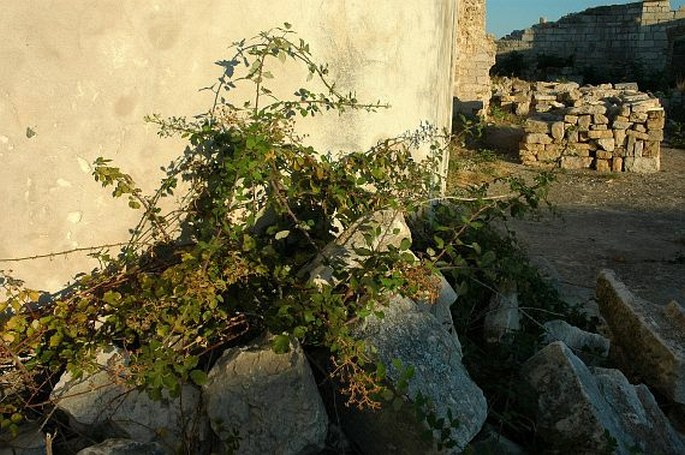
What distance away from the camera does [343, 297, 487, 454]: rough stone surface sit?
2145 mm

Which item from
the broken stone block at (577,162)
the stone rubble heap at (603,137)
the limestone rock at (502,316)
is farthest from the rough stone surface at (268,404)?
the broken stone block at (577,162)

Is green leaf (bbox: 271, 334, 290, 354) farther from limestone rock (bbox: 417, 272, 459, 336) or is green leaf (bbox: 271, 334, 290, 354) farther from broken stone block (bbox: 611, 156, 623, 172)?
broken stone block (bbox: 611, 156, 623, 172)

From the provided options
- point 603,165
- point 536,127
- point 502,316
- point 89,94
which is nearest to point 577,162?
point 603,165

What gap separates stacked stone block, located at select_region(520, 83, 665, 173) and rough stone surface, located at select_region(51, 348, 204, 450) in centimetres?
944

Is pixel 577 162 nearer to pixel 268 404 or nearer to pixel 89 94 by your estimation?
pixel 89 94

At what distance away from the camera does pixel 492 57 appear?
15938 millimetres

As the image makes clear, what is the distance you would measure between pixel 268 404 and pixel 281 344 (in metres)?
0.19

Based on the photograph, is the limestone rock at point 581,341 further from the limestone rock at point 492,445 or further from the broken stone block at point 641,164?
the broken stone block at point 641,164

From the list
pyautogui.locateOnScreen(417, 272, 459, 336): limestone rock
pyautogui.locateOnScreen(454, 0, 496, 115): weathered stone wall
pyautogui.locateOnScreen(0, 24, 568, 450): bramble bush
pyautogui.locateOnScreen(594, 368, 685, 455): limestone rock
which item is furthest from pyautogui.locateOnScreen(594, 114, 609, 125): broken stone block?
pyautogui.locateOnScreen(417, 272, 459, 336): limestone rock

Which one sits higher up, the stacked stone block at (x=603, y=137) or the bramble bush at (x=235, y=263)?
the bramble bush at (x=235, y=263)

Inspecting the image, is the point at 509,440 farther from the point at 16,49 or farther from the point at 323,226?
the point at 16,49

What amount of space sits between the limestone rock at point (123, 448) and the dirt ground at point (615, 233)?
363 cm

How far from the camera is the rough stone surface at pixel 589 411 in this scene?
237 cm

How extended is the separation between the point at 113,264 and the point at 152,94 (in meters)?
0.67
